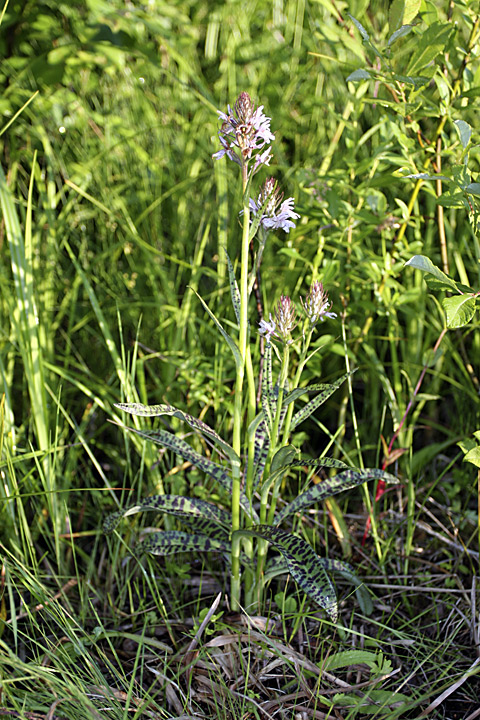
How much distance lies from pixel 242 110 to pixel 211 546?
0.91 meters

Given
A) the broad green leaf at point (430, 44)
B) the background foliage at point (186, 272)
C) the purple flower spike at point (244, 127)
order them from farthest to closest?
1. the background foliage at point (186, 272)
2. the broad green leaf at point (430, 44)
3. the purple flower spike at point (244, 127)

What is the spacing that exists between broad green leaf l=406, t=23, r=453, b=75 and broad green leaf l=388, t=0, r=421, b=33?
0.05 meters

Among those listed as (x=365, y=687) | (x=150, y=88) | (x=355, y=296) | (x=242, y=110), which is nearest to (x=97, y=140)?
(x=150, y=88)

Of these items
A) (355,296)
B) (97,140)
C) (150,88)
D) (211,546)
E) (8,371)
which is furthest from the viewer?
(150,88)

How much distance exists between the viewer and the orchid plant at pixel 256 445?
3.43 ft

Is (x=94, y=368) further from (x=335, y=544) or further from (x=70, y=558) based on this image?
(x=335, y=544)

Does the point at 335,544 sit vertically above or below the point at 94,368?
below

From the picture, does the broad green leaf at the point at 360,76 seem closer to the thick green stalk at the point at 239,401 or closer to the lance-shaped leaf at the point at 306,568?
the thick green stalk at the point at 239,401

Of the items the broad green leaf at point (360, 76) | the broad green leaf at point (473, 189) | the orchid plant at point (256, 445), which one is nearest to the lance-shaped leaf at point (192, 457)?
the orchid plant at point (256, 445)

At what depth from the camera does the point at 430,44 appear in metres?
1.23

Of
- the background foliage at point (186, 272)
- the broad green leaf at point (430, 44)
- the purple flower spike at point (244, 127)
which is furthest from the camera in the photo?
the background foliage at point (186, 272)

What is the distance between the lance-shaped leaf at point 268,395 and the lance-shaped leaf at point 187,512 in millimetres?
242

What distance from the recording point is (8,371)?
180 cm

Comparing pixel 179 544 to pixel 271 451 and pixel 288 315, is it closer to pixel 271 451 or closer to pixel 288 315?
pixel 271 451
